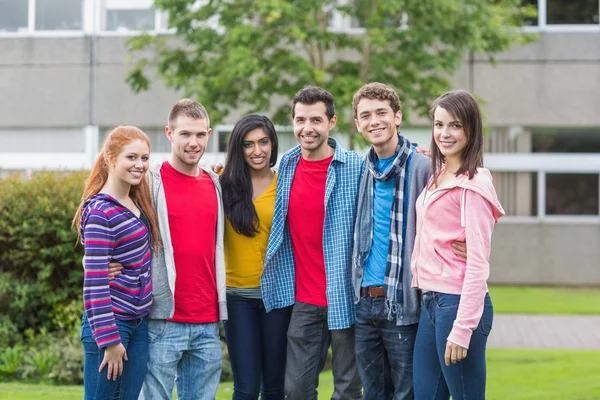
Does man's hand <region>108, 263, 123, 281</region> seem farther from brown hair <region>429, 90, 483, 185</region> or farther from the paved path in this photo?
the paved path

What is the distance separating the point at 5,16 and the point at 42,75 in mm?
1728

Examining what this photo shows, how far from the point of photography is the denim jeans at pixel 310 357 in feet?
17.2

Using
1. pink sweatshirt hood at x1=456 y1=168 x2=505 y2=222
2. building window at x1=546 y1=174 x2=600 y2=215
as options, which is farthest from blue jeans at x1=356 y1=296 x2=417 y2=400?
building window at x1=546 y1=174 x2=600 y2=215

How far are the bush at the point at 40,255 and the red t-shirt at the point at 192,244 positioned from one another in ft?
15.1

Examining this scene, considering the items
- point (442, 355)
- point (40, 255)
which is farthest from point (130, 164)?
point (40, 255)

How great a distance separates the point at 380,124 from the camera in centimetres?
499

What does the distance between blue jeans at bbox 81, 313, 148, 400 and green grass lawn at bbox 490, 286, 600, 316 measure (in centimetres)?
1131

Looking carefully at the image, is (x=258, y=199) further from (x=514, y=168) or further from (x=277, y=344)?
(x=514, y=168)

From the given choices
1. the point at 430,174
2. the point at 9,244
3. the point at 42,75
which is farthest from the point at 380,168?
the point at 42,75

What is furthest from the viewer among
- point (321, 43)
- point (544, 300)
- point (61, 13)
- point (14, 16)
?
point (14, 16)

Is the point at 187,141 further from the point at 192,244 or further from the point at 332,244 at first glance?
the point at 332,244

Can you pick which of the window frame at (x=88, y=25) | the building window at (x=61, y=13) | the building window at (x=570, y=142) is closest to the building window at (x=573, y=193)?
the building window at (x=570, y=142)

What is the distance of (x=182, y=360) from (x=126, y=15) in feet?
52.7

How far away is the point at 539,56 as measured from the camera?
19.3 m
